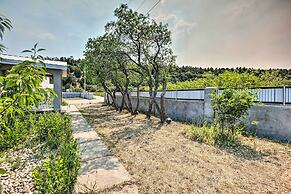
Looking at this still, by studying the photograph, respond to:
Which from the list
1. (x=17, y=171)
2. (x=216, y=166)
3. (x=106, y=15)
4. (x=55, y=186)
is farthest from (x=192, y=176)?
(x=106, y=15)

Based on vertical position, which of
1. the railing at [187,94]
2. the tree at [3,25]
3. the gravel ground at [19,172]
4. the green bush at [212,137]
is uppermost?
the tree at [3,25]

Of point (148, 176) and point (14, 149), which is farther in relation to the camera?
point (14, 149)

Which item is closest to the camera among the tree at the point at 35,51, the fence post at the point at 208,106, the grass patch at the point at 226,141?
the tree at the point at 35,51

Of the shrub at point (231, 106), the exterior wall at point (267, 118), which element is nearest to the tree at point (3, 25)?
the shrub at point (231, 106)

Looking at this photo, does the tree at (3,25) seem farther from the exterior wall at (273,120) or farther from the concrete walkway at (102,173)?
the exterior wall at (273,120)

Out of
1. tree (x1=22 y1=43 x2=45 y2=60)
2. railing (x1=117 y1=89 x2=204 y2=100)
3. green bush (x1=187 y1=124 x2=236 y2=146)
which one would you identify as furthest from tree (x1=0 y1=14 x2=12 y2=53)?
railing (x1=117 y1=89 x2=204 y2=100)

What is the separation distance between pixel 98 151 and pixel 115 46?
569cm

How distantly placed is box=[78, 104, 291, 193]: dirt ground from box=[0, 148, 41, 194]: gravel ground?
1.73 metres

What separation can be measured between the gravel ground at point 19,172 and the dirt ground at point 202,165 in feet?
A: 5.67

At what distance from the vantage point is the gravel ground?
2.77 metres

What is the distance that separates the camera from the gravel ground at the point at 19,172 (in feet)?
9.10

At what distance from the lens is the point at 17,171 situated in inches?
133

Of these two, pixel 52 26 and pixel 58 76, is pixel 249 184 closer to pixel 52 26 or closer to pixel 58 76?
pixel 52 26

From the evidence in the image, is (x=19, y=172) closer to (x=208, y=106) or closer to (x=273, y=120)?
(x=208, y=106)
